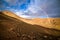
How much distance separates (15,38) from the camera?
7.32ft

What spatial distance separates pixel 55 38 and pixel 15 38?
0.64 m

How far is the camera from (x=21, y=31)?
7.45 ft

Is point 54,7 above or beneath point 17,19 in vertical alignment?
above

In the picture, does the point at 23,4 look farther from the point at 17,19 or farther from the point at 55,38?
the point at 55,38

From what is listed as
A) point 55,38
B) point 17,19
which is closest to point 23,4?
point 17,19

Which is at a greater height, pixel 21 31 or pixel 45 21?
pixel 45 21

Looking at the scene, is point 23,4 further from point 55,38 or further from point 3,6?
point 55,38

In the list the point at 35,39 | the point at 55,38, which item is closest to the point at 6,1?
the point at 35,39

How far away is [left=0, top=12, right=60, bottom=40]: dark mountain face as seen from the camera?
2236 millimetres

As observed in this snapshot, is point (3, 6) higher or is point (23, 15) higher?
point (3, 6)

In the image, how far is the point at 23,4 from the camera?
7.54ft

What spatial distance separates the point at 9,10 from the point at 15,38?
0.47 metres

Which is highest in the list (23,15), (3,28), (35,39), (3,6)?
(3,6)

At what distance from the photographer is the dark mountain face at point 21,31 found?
2.24m
